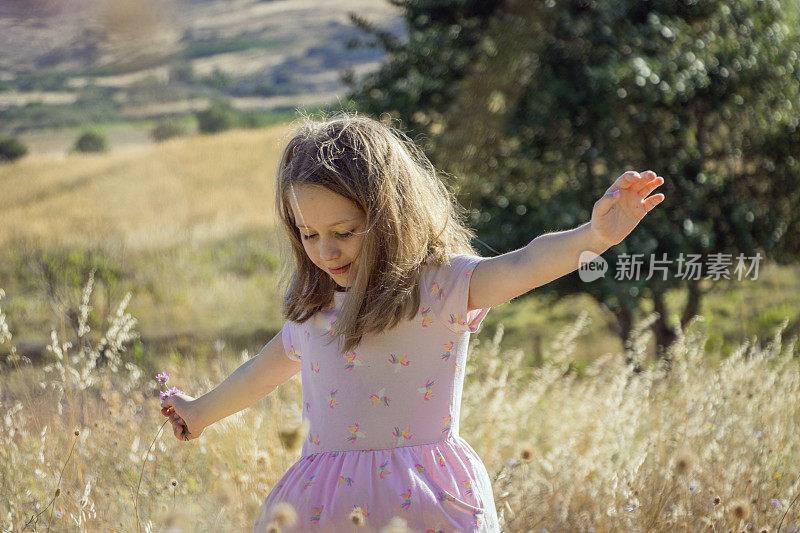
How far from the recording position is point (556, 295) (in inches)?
220

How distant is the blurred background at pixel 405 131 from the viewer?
5.00m

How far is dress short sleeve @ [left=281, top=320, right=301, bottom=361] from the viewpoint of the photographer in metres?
2.00

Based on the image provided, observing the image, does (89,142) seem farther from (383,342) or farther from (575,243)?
(575,243)

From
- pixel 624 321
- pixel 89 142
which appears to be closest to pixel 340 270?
pixel 624 321

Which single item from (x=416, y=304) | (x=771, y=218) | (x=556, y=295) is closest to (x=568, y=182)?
(x=556, y=295)

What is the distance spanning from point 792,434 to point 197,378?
2.56 m

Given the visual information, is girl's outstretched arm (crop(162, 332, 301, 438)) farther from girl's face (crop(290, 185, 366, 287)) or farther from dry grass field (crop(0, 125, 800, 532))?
girl's face (crop(290, 185, 366, 287))

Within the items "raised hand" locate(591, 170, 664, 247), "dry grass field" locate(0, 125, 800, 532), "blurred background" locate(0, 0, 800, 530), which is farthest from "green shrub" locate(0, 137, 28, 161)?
"raised hand" locate(591, 170, 664, 247)

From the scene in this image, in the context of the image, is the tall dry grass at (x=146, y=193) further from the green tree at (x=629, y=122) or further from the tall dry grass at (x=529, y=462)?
the tall dry grass at (x=529, y=462)

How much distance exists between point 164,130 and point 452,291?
7258mm

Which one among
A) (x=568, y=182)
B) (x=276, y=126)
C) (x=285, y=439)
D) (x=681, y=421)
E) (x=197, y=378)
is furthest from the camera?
(x=276, y=126)

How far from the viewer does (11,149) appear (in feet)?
24.8

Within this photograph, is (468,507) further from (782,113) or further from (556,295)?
(782,113)

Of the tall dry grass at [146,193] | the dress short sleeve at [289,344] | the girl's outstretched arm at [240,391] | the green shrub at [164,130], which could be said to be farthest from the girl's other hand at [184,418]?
the green shrub at [164,130]
